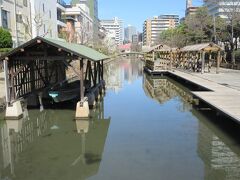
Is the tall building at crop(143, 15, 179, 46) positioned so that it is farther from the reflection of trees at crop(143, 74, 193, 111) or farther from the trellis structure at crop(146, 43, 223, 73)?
the reflection of trees at crop(143, 74, 193, 111)

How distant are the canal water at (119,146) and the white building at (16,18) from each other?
Answer: 22557 mm

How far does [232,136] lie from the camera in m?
12.9

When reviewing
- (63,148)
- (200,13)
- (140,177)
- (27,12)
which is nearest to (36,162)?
(63,148)

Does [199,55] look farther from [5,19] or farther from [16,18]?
[5,19]

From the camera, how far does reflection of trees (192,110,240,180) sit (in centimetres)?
926

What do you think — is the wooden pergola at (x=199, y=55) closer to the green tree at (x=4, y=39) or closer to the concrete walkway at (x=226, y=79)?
the concrete walkway at (x=226, y=79)

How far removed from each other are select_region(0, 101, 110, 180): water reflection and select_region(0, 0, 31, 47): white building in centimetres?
2294

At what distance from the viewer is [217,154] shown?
35.9ft

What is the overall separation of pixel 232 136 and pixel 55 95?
29.9 ft

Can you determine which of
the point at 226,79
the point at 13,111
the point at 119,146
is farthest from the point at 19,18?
the point at 119,146

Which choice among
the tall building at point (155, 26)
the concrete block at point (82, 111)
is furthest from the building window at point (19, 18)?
the tall building at point (155, 26)

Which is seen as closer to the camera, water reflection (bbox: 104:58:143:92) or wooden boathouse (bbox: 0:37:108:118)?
wooden boathouse (bbox: 0:37:108:118)

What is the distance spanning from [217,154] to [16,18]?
35.0m

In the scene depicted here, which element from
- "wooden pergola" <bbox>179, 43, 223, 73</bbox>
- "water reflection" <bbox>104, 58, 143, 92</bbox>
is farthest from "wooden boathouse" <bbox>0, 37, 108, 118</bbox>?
"wooden pergola" <bbox>179, 43, 223, 73</bbox>
